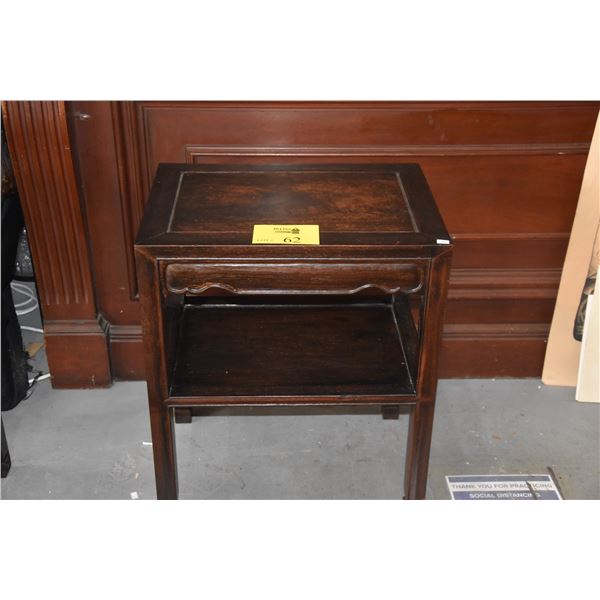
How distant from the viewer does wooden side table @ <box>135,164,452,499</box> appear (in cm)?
131

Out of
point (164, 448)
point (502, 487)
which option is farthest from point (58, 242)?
point (502, 487)

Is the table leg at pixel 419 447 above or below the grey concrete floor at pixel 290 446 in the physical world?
above

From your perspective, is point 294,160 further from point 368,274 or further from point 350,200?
point 368,274

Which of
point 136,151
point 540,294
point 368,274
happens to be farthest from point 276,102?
point 540,294

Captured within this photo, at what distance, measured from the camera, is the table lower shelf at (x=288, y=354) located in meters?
1.50

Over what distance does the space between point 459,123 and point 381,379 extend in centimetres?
72

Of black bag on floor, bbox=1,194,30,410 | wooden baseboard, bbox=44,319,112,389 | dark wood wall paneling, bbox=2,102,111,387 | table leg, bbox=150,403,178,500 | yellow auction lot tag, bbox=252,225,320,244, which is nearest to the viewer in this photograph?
yellow auction lot tag, bbox=252,225,320,244

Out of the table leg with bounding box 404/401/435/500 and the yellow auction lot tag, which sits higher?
the yellow auction lot tag

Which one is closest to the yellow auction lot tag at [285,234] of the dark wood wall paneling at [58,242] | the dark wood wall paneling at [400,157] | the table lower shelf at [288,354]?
the table lower shelf at [288,354]

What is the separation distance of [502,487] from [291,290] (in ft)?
2.75

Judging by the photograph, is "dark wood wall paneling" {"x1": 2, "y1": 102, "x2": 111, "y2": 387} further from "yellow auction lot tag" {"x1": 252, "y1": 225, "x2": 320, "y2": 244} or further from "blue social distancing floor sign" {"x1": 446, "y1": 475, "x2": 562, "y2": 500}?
"blue social distancing floor sign" {"x1": 446, "y1": 475, "x2": 562, "y2": 500}

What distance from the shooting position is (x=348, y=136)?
1.88 metres

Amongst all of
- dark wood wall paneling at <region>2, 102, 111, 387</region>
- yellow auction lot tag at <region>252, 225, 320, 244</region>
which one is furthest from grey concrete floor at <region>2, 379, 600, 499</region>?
yellow auction lot tag at <region>252, 225, 320, 244</region>

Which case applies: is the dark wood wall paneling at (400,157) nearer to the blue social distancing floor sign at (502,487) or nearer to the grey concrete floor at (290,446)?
the grey concrete floor at (290,446)
